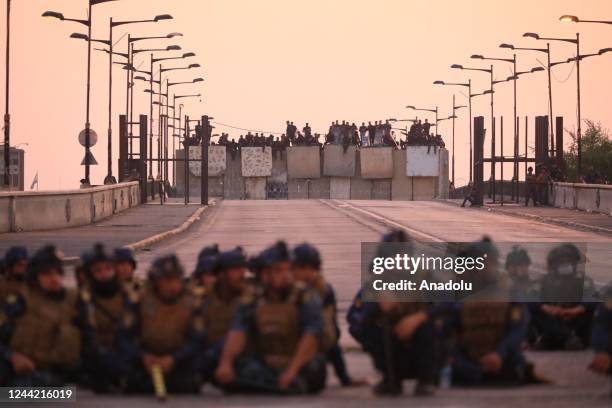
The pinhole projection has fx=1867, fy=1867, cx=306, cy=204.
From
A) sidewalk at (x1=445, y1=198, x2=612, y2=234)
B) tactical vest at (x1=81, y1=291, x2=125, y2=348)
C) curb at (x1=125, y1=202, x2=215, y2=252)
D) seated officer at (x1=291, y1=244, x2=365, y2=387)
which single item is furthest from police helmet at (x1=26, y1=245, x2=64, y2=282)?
sidewalk at (x1=445, y1=198, x2=612, y2=234)

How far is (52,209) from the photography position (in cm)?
5381

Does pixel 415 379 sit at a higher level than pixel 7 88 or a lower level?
lower

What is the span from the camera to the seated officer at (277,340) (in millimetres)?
14539

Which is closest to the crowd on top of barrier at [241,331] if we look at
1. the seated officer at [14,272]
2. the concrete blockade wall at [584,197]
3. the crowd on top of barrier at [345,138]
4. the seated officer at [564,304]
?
the seated officer at [14,272]

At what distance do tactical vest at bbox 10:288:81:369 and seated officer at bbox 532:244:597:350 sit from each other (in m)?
5.42

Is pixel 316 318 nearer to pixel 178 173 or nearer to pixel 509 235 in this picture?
pixel 509 235

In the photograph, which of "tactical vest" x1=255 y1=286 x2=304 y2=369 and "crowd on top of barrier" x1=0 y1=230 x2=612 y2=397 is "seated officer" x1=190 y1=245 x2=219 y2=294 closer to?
"crowd on top of barrier" x1=0 y1=230 x2=612 y2=397

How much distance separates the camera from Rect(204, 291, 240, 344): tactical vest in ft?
51.0

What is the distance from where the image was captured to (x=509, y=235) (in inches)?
2035

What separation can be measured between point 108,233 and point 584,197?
89.7ft

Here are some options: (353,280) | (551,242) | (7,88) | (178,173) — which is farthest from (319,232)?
(178,173)

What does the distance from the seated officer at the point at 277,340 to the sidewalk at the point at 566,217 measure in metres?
39.3

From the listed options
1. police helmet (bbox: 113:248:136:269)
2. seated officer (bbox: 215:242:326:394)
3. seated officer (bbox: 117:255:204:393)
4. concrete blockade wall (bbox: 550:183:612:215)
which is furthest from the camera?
concrete blockade wall (bbox: 550:183:612:215)

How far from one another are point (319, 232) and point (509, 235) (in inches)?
235
